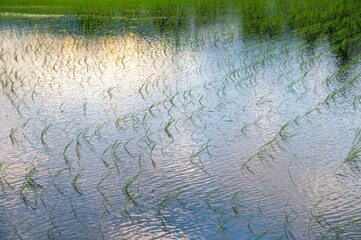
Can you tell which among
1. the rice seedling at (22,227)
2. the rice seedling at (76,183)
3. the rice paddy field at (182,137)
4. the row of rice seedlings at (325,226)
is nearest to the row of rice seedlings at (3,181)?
the rice paddy field at (182,137)

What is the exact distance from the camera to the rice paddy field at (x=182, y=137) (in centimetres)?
387

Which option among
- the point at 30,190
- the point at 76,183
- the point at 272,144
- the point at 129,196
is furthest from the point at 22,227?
the point at 272,144

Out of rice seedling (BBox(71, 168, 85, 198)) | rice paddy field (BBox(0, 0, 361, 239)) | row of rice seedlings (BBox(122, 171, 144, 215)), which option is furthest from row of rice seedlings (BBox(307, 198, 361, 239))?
rice seedling (BBox(71, 168, 85, 198))

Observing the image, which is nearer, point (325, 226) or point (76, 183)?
point (325, 226)

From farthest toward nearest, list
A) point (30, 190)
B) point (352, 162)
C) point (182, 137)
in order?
point (182, 137) → point (352, 162) → point (30, 190)

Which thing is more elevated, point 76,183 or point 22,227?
point 76,183

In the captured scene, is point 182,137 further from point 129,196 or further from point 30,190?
point 30,190

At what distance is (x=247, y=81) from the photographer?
8555 millimetres

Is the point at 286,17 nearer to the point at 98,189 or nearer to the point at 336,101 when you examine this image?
the point at 336,101

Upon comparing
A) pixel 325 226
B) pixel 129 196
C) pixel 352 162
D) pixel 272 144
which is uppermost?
pixel 272 144

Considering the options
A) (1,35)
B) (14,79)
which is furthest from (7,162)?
(1,35)

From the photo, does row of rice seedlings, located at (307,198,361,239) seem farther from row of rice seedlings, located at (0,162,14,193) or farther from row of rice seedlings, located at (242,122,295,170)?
row of rice seedlings, located at (0,162,14,193)

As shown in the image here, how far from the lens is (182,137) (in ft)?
19.1

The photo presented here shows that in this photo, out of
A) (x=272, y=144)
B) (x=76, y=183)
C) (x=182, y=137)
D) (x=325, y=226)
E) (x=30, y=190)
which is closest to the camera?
(x=325, y=226)
